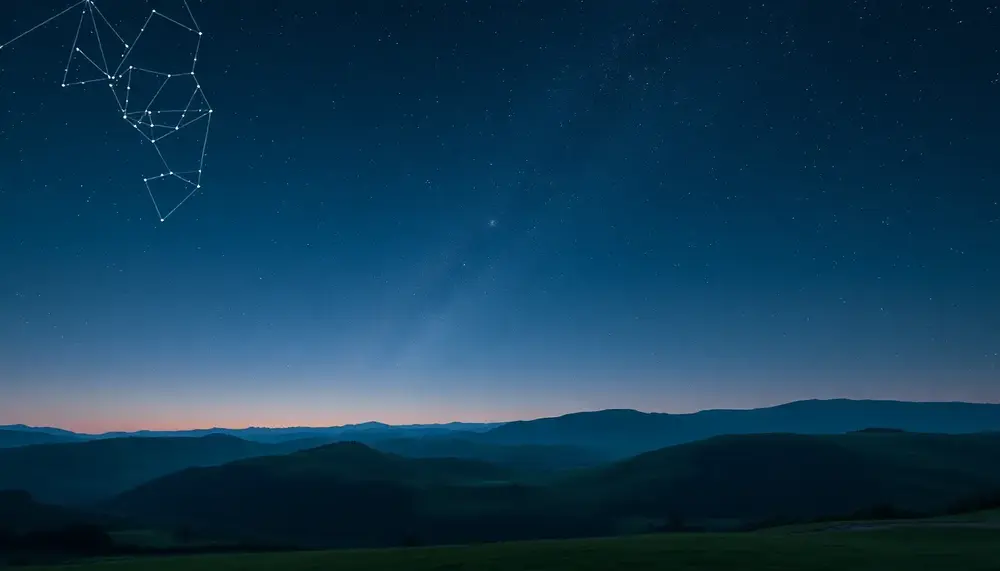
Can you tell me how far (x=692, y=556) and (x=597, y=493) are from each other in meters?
128

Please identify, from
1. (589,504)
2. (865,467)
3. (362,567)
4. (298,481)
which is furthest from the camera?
(298,481)

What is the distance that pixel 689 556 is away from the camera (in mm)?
19547

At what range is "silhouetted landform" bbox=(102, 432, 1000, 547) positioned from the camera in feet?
390

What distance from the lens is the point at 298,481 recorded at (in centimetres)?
16700

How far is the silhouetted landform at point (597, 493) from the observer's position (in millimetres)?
118875

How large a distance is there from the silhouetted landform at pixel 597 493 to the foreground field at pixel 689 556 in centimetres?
7775

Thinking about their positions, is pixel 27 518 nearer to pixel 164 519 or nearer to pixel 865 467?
pixel 164 519

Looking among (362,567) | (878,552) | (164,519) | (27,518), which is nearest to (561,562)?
(362,567)

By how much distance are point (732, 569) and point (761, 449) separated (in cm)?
15077

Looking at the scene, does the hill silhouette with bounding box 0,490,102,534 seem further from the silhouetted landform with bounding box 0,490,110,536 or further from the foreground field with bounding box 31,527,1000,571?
the foreground field with bounding box 31,527,1000,571

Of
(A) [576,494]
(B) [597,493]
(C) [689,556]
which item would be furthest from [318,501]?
(C) [689,556]

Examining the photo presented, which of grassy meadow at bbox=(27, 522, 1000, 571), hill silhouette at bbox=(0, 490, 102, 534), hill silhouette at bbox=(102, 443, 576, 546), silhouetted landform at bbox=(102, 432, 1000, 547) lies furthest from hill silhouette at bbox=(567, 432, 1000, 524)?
grassy meadow at bbox=(27, 522, 1000, 571)

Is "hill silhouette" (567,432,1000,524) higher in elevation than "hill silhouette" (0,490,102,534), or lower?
higher

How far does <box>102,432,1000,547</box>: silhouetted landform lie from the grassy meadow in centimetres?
7761
